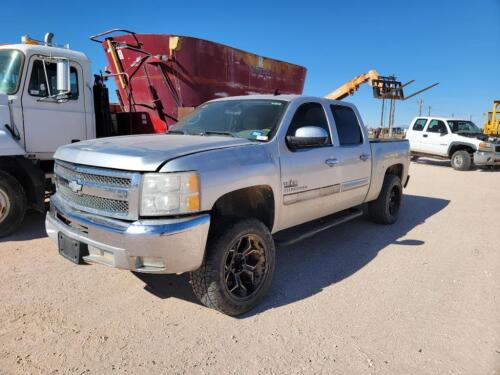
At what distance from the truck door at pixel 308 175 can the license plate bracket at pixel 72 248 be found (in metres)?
1.76

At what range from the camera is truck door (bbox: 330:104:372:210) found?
181 inches

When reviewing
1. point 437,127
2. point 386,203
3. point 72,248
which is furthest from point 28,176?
point 437,127

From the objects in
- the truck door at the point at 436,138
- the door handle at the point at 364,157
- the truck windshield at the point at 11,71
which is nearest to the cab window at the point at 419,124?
the truck door at the point at 436,138

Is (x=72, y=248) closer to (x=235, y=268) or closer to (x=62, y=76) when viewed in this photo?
(x=235, y=268)

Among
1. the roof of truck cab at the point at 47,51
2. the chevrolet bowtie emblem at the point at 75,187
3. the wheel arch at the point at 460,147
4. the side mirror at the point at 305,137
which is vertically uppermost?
the roof of truck cab at the point at 47,51

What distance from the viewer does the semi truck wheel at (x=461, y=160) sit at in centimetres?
1505

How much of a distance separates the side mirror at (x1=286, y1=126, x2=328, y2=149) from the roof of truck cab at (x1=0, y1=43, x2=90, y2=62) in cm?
394

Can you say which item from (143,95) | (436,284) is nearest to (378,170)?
(436,284)

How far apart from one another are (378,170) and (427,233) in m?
1.31

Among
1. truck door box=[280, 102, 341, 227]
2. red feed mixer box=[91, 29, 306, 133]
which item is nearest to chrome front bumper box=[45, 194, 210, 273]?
truck door box=[280, 102, 341, 227]

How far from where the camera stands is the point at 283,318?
10.4ft

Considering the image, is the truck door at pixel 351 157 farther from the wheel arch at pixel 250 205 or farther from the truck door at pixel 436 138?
the truck door at pixel 436 138

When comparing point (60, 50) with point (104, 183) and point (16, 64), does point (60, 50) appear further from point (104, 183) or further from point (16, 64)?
point (104, 183)

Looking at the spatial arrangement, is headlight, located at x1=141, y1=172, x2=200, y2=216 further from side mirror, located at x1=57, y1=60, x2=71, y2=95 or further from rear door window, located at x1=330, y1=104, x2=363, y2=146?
side mirror, located at x1=57, y1=60, x2=71, y2=95
